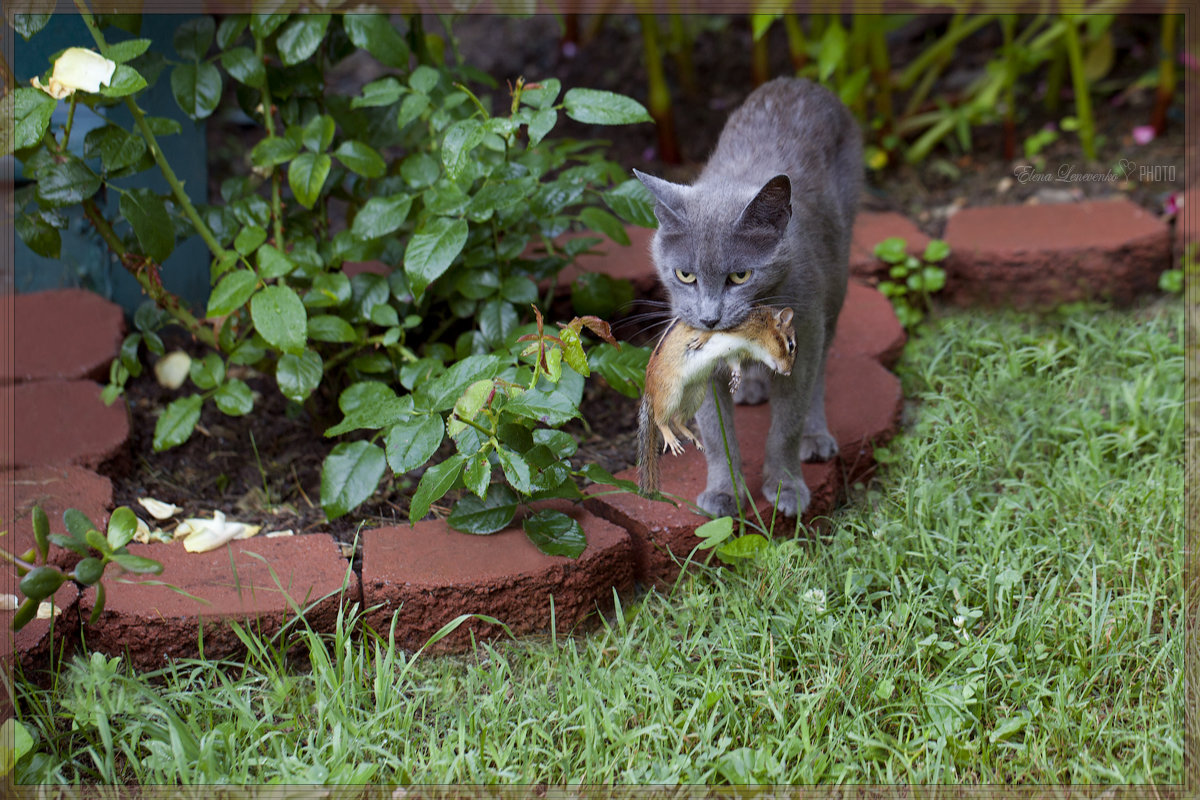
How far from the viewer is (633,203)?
2426 millimetres

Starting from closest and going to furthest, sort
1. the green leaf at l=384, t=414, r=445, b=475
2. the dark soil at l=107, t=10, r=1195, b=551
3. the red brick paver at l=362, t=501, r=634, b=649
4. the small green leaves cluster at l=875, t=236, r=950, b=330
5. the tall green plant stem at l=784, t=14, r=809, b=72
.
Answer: the green leaf at l=384, t=414, r=445, b=475 < the red brick paver at l=362, t=501, r=634, b=649 < the dark soil at l=107, t=10, r=1195, b=551 < the small green leaves cluster at l=875, t=236, r=950, b=330 < the tall green plant stem at l=784, t=14, r=809, b=72

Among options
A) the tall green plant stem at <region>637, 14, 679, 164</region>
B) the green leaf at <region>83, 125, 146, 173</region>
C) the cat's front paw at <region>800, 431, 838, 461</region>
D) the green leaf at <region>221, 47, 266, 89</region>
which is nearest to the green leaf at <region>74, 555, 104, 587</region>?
the green leaf at <region>83, 125, 146, 173</region>

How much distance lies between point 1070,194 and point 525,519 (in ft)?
8.94

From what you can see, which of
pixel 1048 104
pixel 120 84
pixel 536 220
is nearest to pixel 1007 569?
pixel 536 220

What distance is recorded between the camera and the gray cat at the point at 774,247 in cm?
204

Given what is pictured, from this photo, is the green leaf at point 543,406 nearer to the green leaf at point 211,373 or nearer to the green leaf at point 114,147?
the green leaf at point 211,373

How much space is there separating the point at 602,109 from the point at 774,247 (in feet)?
1.75

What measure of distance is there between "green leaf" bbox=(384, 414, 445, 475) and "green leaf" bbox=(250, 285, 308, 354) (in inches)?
15.3

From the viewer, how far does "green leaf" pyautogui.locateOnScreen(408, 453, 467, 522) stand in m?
2.04

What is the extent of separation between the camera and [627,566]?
2279 mm

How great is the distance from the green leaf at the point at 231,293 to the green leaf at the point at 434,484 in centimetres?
66

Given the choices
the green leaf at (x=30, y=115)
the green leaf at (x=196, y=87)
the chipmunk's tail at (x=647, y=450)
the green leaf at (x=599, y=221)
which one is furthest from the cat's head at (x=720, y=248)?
the green leaf at (x=30, y=115)

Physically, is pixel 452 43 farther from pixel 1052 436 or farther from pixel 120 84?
pixel 1052 436

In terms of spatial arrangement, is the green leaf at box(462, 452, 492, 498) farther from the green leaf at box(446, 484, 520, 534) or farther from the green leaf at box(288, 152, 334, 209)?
the green leaf at box(288, 152, 334, 209)
